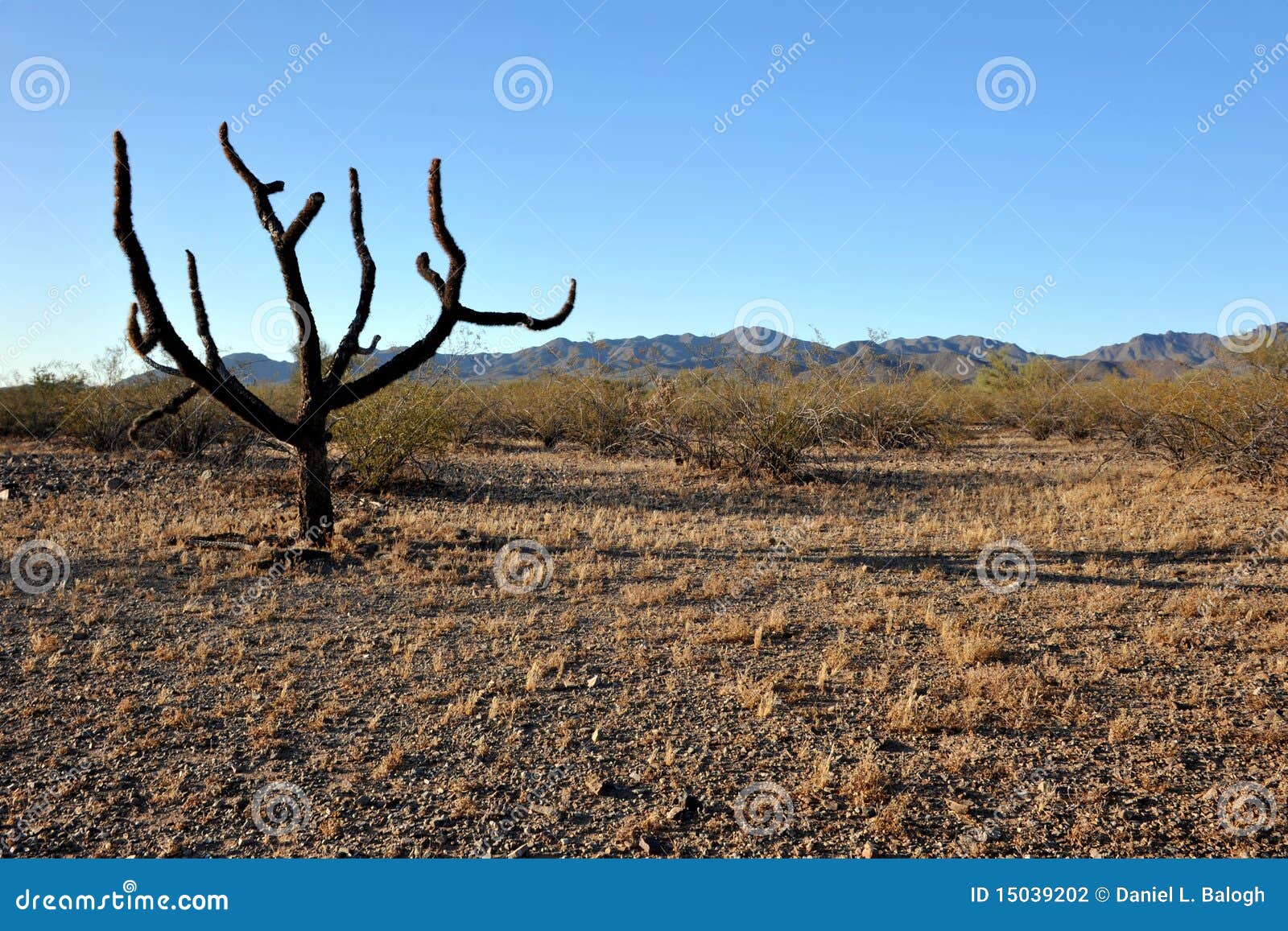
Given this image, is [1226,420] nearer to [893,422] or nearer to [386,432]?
[893,422]

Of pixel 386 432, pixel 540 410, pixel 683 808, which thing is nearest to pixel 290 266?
pixel 386 432

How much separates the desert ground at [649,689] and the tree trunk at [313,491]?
1.28 feet

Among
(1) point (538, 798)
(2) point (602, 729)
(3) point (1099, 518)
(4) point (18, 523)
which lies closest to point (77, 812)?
(1) point (538, 798)

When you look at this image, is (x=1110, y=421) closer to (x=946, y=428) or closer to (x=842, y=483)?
(x=946, y=428)

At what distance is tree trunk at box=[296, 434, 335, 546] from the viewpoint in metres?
8.75

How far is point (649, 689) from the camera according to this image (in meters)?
4.98

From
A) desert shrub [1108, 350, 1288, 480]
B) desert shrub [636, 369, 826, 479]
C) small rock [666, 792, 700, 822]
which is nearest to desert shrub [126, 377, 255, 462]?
desert shrub [636, 369, 826, 479]

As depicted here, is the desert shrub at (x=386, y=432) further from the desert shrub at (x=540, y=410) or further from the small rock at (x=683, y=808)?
the small rock at (x=683, y=808)

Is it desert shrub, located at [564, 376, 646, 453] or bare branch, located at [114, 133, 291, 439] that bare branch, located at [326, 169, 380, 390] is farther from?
desert shrub, located at [564, 376, 646, 453]

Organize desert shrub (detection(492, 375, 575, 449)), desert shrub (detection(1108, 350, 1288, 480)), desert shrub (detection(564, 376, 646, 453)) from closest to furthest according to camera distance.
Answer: desert shrub (detection(1108, 350, 1288, 480)) < desert shrub (detection(564, 376, 646, 453)) < desert shrub (detection(492, 375, 575, 449))

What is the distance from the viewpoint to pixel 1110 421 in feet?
70.0

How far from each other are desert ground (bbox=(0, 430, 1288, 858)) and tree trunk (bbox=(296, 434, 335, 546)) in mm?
391

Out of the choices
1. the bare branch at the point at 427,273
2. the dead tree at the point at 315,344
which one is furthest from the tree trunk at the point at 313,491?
the bare branch at the point at 427,273

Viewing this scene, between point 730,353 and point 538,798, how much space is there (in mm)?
13200
